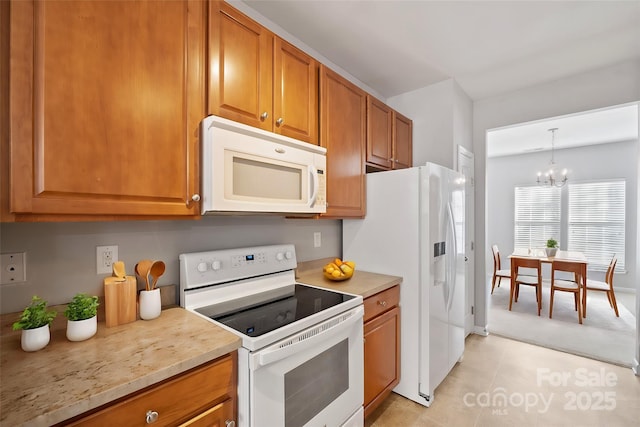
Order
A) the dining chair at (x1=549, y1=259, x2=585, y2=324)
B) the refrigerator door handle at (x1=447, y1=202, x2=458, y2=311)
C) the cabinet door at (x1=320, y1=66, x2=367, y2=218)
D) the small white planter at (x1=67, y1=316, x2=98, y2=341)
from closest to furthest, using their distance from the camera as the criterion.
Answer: the small white planter at (x1=67, y1=316, x2=98, y2=341), the cabinet door at (x1=320, y1=66, x2=367, y2=218), the refrigerator door handle at (x1=447, y1=202, x2=458, y2=311), the dining chair at (x1=549, y1=259, x2=585, y2=324)

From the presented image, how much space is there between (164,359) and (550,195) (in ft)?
22.9

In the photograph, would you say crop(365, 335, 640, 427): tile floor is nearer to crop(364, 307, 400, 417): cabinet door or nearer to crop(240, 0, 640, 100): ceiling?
crop(364, 307, 400, 417): cabinet door

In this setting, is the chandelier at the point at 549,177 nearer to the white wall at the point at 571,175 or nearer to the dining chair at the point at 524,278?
the white wall at the point at 571,175

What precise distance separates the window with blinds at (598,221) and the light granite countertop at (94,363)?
6.73m

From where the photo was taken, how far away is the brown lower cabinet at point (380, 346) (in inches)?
69.2

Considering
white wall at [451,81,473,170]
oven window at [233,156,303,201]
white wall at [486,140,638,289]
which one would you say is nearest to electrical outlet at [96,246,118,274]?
oven window at [233,156,303,201]

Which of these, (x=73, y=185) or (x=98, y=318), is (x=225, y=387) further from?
(x=73, y=185)

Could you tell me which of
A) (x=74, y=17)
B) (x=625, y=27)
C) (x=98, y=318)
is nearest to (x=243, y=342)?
(x=98, y=318)

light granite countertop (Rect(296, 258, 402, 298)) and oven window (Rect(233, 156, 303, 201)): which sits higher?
oven window (Rect(233, 156, 303, 201))

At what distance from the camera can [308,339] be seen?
125cm

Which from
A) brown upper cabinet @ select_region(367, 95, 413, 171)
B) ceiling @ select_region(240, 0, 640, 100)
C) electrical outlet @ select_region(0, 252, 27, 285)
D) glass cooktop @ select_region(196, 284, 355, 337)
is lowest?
glass cooktop @ select_region(196, 284, 355, 337)

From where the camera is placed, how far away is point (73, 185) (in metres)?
0.92

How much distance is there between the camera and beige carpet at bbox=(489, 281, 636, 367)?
9.30 feet

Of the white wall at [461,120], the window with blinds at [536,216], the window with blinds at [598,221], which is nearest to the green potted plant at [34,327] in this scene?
the white wall at [461,120]
